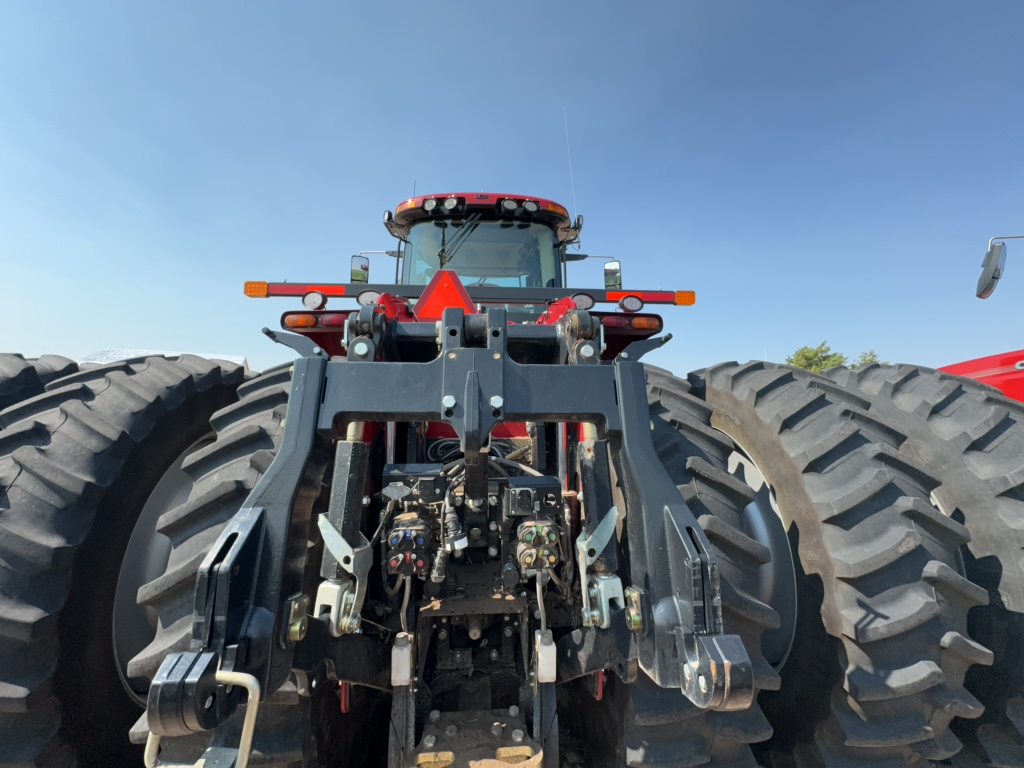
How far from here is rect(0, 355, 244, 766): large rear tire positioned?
178cm

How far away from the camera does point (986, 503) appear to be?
2.34m

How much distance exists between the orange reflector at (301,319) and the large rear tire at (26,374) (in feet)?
7.74

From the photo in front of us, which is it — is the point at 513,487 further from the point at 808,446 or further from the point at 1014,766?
the point at 1014,766

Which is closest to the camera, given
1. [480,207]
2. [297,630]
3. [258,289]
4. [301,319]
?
[297,630]

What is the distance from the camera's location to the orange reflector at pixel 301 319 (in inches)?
84.1

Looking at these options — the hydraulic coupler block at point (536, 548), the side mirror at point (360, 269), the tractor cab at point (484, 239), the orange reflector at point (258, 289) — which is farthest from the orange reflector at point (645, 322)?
the side mirror at point (360, 269)

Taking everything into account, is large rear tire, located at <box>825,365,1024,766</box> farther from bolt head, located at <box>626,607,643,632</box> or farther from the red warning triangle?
the red warning triangle

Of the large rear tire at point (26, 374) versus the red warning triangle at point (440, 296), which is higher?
the large rear tire at point (26, 374)

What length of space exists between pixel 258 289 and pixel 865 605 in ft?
10.5

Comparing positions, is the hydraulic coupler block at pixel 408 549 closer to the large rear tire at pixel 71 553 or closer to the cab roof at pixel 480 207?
the large rear tire at pixel 71 553

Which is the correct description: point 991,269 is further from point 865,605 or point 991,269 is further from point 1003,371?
point 865,605

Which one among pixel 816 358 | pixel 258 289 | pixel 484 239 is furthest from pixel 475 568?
pixel 816 358

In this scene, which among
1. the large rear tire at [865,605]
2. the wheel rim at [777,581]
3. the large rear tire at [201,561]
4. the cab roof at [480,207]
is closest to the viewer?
the large rear tire at [201,561]

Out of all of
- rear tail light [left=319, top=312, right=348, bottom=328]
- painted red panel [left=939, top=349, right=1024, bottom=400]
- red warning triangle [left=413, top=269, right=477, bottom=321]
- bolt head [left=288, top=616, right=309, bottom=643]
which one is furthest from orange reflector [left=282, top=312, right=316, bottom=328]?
painted red panel [left=939, top=349, right=1024, bottom=400]
